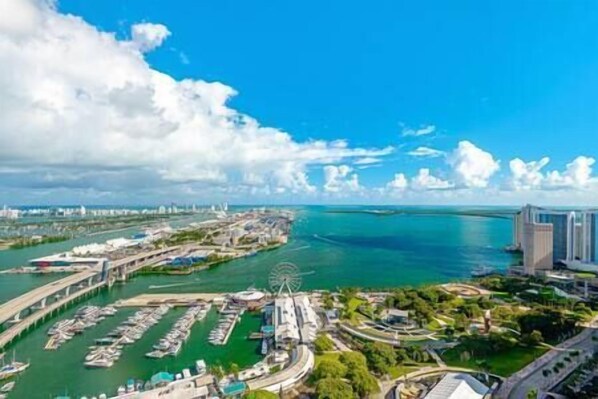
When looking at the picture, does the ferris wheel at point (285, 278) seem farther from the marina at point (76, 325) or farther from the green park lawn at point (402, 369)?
the green park lawn at point (402, 369)

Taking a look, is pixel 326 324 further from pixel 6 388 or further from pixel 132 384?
pixel 6 388

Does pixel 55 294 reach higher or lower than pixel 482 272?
lower

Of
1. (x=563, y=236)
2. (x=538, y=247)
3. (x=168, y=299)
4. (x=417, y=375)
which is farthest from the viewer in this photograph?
(x=563, y=236)

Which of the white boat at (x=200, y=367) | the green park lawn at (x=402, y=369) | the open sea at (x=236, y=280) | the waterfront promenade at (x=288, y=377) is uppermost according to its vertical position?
the waterfront promenade at (x=288, y=377)

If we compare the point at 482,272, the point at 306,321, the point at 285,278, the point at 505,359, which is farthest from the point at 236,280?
the point at 505,359

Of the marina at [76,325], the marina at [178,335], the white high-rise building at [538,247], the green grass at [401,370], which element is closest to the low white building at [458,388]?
the green grass at [401,370]

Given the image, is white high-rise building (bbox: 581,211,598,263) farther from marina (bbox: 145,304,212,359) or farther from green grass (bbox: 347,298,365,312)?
marina (bbox: 145,304,212,359)

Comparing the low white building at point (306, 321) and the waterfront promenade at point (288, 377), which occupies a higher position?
the low white building at point (306, 321)

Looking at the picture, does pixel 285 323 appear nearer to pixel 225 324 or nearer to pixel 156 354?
pixel 225 324
